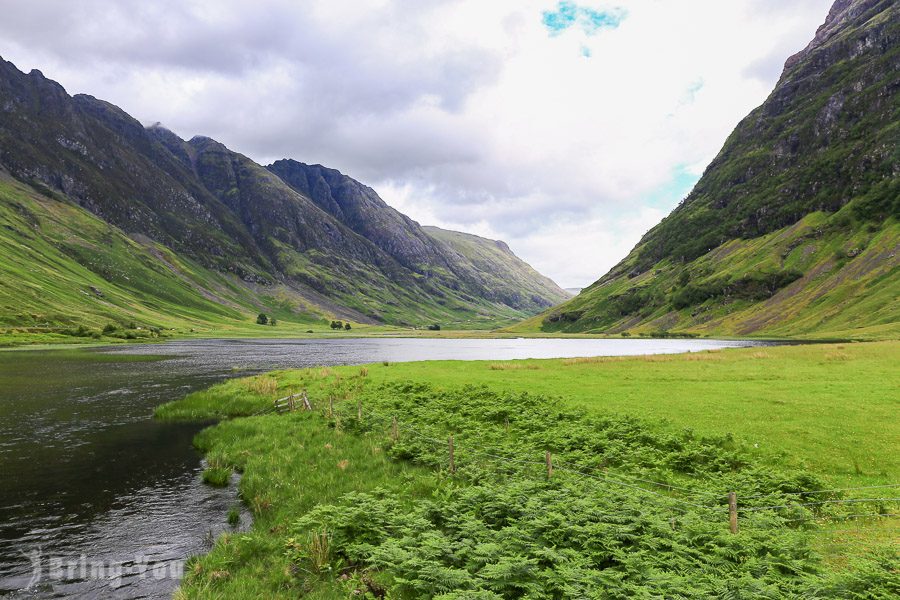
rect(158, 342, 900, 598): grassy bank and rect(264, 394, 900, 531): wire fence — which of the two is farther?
rect(264, 394, 900, 531): wire fence

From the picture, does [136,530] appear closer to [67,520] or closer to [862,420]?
[67,520]

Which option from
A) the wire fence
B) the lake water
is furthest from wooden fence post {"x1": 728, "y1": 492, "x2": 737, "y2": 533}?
the lake water

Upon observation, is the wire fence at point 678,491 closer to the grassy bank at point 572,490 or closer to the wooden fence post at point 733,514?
the wooden fence post at point 733,514

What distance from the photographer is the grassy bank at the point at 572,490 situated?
39.0ft

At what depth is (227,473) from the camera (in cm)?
2694

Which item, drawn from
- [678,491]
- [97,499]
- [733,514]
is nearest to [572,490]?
[678,491]

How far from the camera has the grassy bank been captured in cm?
1190

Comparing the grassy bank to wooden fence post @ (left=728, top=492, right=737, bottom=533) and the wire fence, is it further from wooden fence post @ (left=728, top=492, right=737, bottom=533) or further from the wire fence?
wooden fence post @ (left=728, top=492, right=737, bottom=533)

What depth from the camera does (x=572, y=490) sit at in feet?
59.0

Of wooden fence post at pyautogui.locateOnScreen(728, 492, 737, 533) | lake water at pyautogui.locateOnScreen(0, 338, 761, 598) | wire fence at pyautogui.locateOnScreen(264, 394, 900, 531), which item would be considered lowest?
lake water at pyautogui.locateOnScreen(0, 338, 761, 598)

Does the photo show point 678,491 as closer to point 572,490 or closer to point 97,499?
point 572,490

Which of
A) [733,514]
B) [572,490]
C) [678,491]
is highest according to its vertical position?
[733,514]

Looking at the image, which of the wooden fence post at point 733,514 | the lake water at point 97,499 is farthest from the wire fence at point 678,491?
the lake water at point 97,499

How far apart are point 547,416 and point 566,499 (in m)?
15.5
